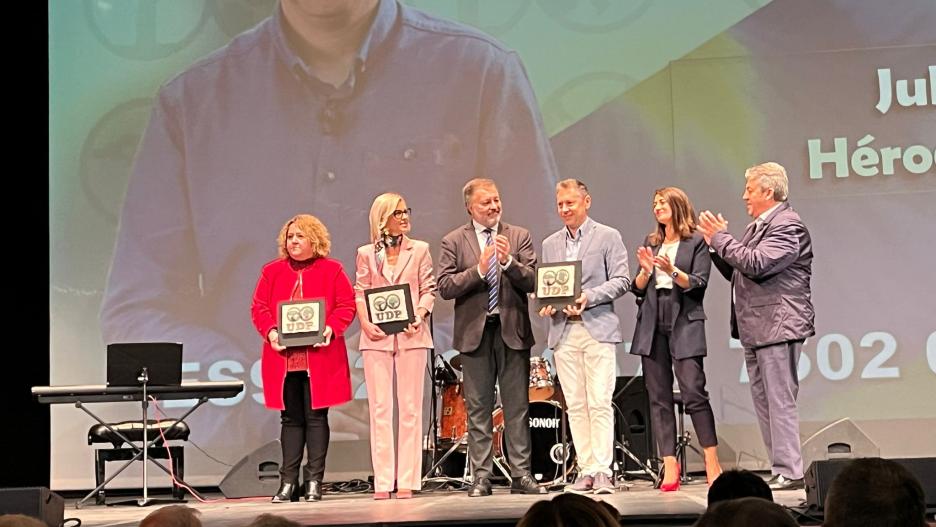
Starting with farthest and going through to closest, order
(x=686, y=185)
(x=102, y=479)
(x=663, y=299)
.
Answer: (x=686, y=185), (x=102, y=479), (x=663, y=299)

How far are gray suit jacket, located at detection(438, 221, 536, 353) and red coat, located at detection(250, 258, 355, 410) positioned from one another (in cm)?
62

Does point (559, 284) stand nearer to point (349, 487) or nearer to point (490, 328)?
point (490, 328)

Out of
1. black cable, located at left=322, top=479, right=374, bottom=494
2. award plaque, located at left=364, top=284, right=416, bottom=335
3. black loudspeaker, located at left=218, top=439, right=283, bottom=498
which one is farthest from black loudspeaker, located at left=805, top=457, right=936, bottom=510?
black loudspeaker, located at left=218, top=439, right=283, bottom=498

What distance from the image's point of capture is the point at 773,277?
20.1ft

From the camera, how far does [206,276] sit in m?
8.52

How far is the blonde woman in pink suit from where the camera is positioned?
21.3 ft

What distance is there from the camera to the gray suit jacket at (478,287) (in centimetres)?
640

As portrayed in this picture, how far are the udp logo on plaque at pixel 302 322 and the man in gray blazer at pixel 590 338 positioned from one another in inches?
49.1

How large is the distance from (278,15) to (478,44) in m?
1.53

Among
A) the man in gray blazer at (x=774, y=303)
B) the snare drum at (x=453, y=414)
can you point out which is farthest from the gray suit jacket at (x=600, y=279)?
the snare drum at (x=453, y=414)

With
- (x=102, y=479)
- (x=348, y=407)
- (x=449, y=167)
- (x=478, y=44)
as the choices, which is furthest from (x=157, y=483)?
(x=478, y=44)

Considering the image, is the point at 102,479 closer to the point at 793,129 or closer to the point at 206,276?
the point at 206,276

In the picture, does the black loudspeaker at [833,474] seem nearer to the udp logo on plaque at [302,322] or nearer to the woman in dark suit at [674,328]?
the woman in dark suit at [674,328]
